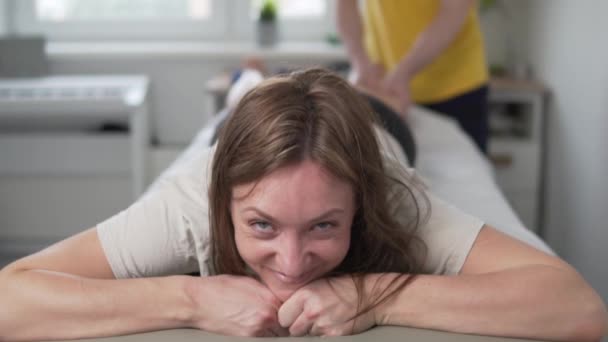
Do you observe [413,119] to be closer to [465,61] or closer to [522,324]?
[465,61]

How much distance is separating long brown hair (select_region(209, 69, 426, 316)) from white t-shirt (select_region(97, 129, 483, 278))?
25 mm

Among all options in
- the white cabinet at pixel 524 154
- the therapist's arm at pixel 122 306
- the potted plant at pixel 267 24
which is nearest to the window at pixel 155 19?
the potted plant at pixel 267 24

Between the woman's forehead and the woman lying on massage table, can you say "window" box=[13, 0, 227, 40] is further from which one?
the woman's forehead

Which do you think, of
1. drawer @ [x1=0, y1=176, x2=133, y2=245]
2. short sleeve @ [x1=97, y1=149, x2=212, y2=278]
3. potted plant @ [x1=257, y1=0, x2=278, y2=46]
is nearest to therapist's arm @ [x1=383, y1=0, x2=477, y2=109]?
potted plant @ [x1=257, y1=0, x2=278, y2=46]

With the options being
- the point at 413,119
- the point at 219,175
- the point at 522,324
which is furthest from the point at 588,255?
the point at 219,175

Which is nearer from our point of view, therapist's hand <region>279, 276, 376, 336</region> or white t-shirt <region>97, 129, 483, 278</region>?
therapist's hand <region>279, 276, 376, 336</region>

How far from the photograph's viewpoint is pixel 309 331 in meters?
1.15

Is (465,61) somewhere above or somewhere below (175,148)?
above

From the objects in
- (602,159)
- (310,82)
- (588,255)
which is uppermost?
(310,82)

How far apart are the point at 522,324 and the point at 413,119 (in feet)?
4.32

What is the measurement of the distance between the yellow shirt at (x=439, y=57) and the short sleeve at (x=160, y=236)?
1.40 m

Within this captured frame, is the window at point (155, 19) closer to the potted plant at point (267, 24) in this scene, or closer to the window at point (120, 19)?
the window at point (120, 19)

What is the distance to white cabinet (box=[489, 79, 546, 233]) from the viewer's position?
9.89ft

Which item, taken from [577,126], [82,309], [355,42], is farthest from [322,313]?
[577,126]
